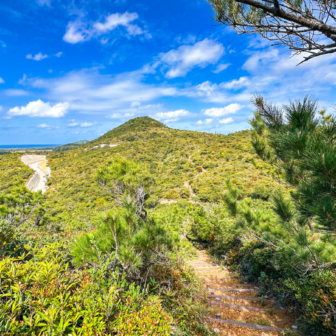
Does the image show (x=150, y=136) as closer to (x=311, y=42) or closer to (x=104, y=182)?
(x=104, y=182)

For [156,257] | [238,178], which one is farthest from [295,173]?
[238,178]

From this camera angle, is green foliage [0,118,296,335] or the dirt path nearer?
green foliage [0,118,296,335]

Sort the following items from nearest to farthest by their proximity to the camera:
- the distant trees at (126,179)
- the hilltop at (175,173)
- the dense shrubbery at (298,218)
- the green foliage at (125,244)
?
the dense shrubbery at (298,218) < the green foliage at (125,244) < the distant trees at (126,179) < the hilltop at (175,173)

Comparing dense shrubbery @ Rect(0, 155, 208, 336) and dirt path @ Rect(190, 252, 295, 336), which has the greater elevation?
dense shrubbery @ Rect(0, 155, 208, 336)

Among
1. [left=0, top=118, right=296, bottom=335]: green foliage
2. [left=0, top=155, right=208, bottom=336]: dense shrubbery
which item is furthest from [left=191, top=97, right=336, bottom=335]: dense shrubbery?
[left=0, top=155, right=208, bottom=336]: dense shrubbery

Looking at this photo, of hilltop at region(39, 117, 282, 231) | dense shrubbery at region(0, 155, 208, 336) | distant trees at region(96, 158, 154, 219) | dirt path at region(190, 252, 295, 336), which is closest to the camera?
dense shrubbery at region(0, 155, 208, 336)

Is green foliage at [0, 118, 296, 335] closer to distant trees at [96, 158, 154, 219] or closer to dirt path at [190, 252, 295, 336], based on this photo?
distant trees at [96, 158, 154, 219]

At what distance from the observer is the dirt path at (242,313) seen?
3.03m

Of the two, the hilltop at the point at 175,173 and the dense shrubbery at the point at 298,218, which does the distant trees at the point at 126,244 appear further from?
the hilltop at the point at 175,173

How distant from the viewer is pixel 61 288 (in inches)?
64.3

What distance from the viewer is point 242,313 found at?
3508 mm

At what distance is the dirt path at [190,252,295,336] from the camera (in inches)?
119

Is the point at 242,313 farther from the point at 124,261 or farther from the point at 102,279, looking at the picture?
the point at 102,279

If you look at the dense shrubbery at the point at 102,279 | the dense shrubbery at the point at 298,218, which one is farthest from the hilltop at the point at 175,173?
the dense shrubbery at the point at 102,279
